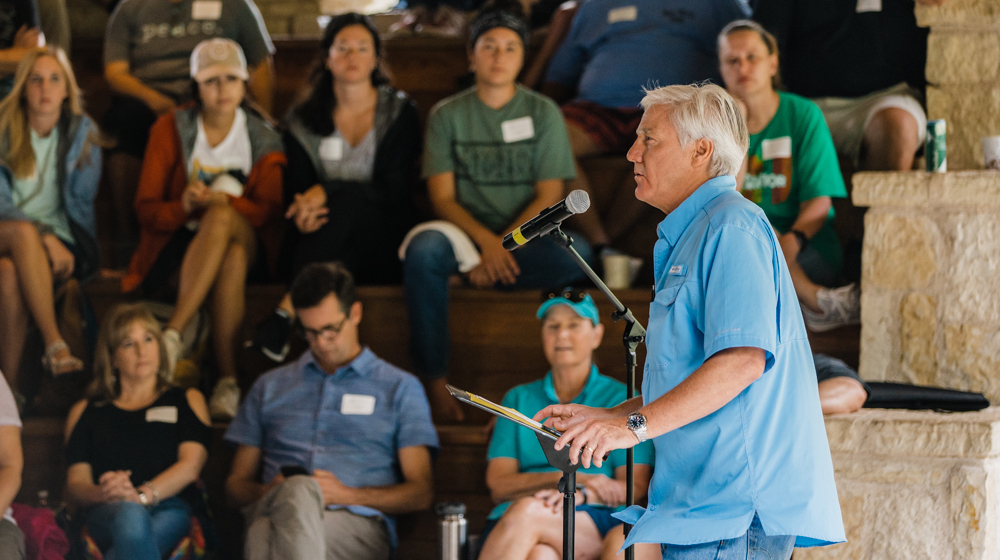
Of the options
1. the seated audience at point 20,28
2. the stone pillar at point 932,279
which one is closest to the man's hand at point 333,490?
the stone pillar at point 932,279

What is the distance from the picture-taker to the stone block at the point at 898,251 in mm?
2654

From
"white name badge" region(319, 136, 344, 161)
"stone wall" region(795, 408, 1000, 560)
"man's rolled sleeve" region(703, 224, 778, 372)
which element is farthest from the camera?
"white name badge" region(319, 136, 344, 161)

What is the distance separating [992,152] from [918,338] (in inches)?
24.0

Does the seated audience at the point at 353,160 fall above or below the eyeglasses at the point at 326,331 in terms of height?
above

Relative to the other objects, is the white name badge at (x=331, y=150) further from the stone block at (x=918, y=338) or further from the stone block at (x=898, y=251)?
the stone block at (x=918, y=338)

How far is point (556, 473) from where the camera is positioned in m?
2.55

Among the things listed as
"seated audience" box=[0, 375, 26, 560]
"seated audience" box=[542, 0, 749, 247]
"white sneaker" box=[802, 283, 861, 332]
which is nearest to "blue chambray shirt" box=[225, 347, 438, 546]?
"seated audience" box=[0, 375, 26, 560]

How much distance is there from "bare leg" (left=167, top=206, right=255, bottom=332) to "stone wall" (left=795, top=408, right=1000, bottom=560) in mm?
2120

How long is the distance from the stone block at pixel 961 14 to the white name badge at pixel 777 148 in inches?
23.5

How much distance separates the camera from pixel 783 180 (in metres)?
3.22

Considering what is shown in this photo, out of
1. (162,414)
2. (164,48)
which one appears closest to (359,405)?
(162,414)

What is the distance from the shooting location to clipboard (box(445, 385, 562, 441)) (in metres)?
1.35

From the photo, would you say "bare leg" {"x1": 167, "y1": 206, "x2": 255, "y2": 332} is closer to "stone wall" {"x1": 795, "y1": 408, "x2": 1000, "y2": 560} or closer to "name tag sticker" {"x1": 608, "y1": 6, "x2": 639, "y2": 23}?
"name tag sticker" {"x1": 608, "y1": 6, "x2": 639, "y2": 23}

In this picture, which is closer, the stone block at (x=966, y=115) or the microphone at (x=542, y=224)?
the microphone at (x=542, y=224)
